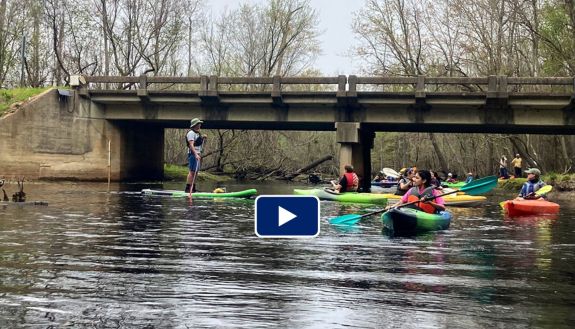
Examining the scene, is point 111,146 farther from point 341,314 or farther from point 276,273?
point 341,314

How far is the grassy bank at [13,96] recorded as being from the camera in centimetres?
3122

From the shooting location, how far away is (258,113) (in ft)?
101

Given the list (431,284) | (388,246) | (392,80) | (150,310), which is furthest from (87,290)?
(392,80)

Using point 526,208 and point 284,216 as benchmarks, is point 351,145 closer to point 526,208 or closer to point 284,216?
point 526,208

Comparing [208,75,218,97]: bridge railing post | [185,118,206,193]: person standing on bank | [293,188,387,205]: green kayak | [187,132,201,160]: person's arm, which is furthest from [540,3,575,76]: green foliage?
[187,132,201,160]: person's arm

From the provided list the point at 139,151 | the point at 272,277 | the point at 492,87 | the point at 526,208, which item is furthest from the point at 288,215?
the point at 139,151

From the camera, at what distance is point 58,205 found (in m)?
17.0

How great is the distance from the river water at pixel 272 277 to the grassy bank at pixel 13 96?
19.5 m

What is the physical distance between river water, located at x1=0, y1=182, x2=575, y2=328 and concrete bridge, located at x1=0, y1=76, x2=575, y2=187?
50.7 feet

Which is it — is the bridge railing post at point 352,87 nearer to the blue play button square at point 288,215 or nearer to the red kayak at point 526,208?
the red kayak at point 526,208

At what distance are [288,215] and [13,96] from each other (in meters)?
29.0

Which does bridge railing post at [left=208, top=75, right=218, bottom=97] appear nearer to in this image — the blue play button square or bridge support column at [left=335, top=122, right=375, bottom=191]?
bridge support column at [left=335, top=122, right=375, bottom=191]

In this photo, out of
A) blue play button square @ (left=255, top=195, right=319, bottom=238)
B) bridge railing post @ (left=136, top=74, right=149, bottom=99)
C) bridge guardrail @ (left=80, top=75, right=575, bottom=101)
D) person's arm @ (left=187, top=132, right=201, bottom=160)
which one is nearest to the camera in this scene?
blue play button square @ (left=255, top=195, right=319, bottom=238)

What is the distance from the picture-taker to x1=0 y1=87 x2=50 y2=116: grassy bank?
102ft
